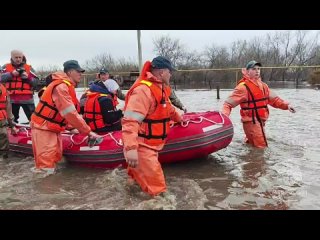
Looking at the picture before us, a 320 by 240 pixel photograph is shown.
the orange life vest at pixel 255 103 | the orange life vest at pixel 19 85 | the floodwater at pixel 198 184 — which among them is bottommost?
the floodwater at pixel 198 184

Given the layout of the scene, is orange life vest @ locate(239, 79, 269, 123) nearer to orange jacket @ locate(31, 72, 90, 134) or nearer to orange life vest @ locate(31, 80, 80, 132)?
orange jacket @ locate(31, 72, 90, 134)

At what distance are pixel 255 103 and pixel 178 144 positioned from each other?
5.62 ft

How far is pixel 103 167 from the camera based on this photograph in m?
5.39

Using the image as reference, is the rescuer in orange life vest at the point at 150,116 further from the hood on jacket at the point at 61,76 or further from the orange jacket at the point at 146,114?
the hood on jacket at the point at 61,76

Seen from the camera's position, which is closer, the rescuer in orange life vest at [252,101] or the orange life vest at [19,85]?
the rescuer in orange life vest at [252,101]

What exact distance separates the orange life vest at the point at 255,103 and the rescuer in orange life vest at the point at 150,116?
2.43 metres

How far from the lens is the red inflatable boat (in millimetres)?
5074

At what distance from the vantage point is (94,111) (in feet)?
18.5

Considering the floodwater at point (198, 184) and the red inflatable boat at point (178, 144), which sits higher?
the red inflatable boat at point (178, 144)

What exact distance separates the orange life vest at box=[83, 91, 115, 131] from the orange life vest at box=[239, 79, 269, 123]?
226cm

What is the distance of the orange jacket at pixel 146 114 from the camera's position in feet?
11.8

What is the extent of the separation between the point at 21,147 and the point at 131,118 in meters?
3.36

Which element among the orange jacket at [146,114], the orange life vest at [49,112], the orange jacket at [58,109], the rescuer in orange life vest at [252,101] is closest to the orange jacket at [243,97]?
the rescuer in orange life vest at [252,101]
